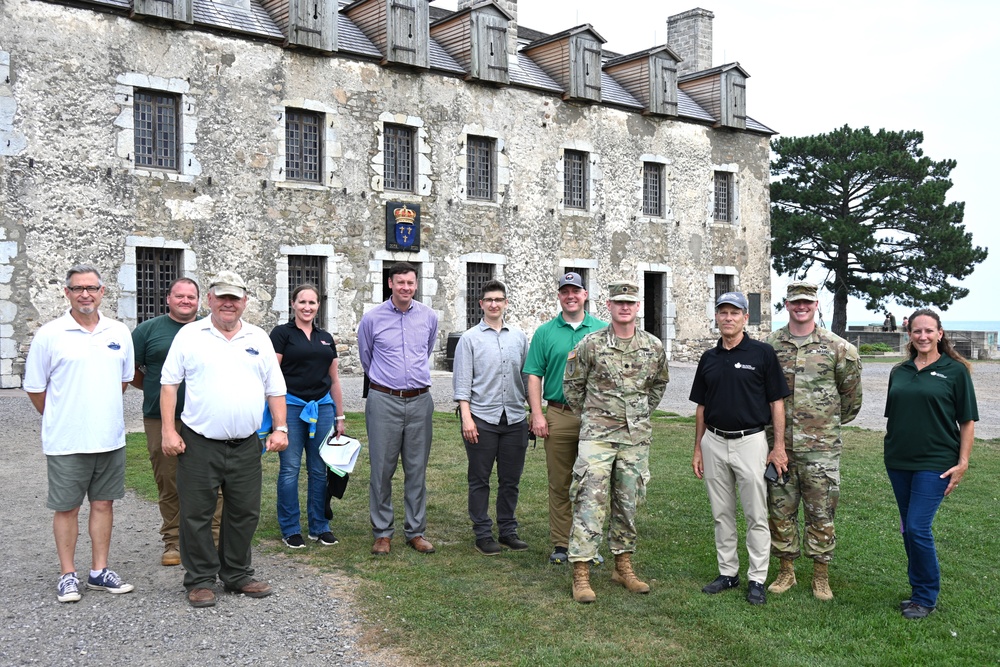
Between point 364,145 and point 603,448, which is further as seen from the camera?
point 364,145

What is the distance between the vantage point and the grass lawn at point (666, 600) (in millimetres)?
4820

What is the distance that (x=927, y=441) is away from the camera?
5.45 meters

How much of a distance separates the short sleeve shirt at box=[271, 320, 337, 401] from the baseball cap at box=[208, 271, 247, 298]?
3.45ft

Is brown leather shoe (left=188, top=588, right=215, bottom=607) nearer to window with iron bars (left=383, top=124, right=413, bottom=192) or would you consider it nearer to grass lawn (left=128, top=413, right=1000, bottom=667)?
grass lawn (left=128, top=413, right=1000, bottom=667)

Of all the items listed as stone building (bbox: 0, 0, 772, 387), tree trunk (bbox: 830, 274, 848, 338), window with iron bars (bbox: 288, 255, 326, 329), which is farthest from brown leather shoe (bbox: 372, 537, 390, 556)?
tree trunk (bbox: 830, 274, 848, 338)

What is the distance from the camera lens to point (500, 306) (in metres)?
6.88

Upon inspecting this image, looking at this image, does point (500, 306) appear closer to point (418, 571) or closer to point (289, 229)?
point (418, 571)

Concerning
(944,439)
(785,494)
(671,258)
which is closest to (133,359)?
(785,494)

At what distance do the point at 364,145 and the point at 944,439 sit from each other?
16.8 metres

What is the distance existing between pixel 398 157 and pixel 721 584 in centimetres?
1682

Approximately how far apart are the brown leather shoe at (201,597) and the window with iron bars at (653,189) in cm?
2133

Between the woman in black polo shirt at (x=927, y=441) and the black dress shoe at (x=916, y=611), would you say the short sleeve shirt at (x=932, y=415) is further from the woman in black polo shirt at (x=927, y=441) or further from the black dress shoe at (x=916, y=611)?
the black dress shoe at (x=916, y=611)

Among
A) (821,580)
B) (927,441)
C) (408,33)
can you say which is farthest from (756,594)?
(408,33)

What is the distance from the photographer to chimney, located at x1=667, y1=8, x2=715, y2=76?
96.8 feet
